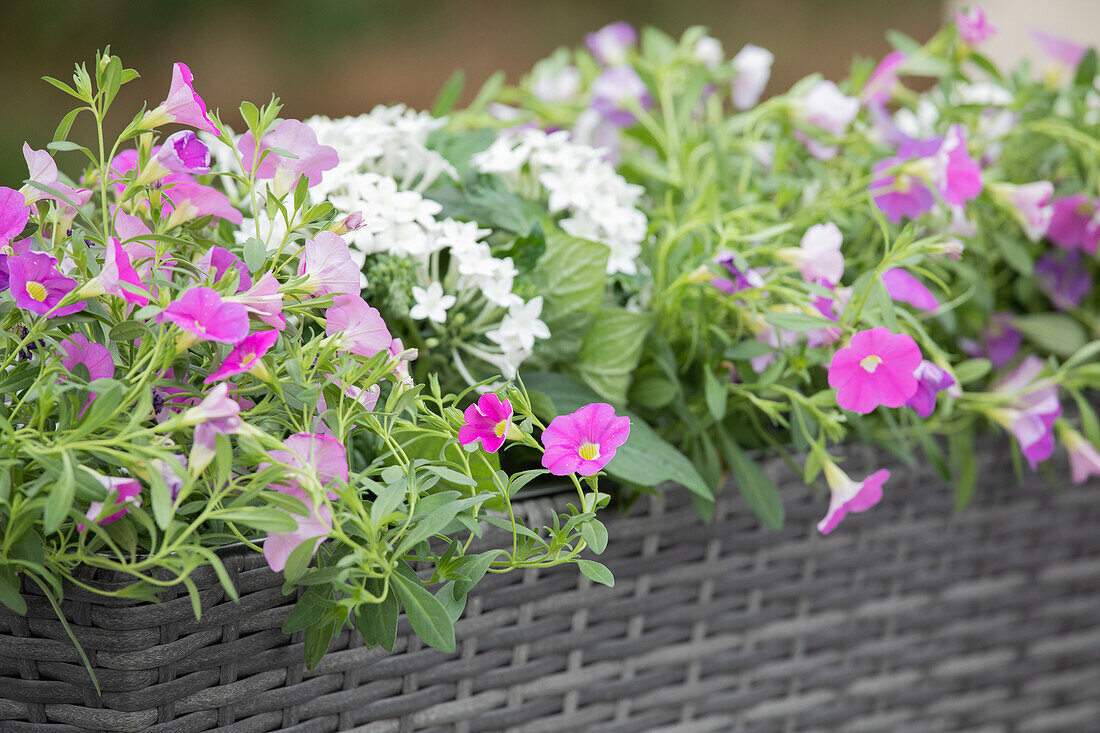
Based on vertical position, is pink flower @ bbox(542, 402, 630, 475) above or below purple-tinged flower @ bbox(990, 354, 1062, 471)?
below

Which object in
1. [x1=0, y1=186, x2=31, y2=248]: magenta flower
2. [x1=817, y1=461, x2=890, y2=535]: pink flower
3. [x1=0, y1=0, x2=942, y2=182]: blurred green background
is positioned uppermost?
[x1=0, y1=0, x2=942, y2=182]: blurred green background

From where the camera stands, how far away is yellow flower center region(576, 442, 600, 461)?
16.5 inches

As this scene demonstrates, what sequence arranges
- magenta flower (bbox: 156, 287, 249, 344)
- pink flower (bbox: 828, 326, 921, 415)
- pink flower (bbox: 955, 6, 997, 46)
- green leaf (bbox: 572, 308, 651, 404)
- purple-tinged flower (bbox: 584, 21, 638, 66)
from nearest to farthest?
magenta flower (bbox: 156, 287, 249, 344), pink flower (bbox: 828, 326, 921, 415), green leaf (bbox: 572, 308, 651, 404), pink flower (bbox: 955, 6, 997, 46), purple-tinged flower (bbox: 584, 21, 638, 66)

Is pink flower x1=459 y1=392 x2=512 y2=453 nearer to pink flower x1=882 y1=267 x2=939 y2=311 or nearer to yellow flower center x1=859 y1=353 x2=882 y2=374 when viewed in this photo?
yellow flower center x1=859 y1=353 x2=882 y2=374

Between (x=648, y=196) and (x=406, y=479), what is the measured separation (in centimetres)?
46

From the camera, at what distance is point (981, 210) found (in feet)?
2.43

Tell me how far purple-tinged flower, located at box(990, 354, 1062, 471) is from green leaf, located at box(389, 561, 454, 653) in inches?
17.1

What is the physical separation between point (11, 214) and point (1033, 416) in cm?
61

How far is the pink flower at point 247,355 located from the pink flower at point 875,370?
0.91ft

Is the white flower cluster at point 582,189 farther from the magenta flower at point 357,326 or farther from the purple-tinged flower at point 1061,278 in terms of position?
the purple-tinged flower at point 1061,278

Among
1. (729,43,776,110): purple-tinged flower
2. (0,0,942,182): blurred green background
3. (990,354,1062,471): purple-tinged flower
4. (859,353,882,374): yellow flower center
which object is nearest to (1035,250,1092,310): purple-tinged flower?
(990,354,1062,471): purple-tinged flower

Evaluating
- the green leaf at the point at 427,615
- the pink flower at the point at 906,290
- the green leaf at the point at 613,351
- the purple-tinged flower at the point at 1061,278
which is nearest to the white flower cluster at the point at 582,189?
the green leaf at the point at 613,351

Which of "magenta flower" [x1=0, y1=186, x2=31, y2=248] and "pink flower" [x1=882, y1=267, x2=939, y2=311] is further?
"pink flower" [x1=882, y1=267, x2=939, y2=311]

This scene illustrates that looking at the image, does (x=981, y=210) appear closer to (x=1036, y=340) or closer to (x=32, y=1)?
(x=1036, y=340)
